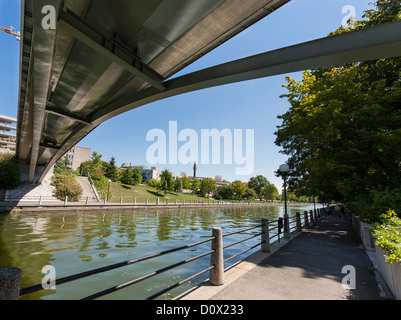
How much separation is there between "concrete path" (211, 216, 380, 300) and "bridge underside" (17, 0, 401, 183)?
455 centimetres

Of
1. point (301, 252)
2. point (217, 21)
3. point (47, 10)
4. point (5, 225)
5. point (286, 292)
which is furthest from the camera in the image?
point (5, 225)

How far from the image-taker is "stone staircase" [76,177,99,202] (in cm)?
3052

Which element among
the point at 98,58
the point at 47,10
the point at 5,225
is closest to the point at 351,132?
the point at 98,58

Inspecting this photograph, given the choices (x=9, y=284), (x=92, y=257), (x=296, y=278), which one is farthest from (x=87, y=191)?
(x=9, y=284)

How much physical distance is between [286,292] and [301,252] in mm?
3667

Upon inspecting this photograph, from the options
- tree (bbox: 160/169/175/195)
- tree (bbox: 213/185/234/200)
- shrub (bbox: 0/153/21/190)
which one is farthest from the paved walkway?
tree (bbox: 213/185/234/200)

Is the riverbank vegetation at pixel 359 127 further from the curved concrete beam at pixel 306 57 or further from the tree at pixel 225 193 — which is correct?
the tree at pixel 225 193

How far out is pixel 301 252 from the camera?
23.4ft

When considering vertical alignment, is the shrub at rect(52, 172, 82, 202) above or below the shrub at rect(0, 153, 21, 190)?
below

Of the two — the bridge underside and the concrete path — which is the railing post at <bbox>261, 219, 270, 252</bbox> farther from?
the bridge underside

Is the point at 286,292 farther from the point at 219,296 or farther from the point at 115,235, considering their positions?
the point at 115,235

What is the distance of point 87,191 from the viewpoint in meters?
33.0

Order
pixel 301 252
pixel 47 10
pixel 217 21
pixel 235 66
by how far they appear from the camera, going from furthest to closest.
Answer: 1. pixel 301 252
2. pixel 235 66
3. pixel 217 21
4. pixel 47 10

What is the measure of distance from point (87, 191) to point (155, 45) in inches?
1335
